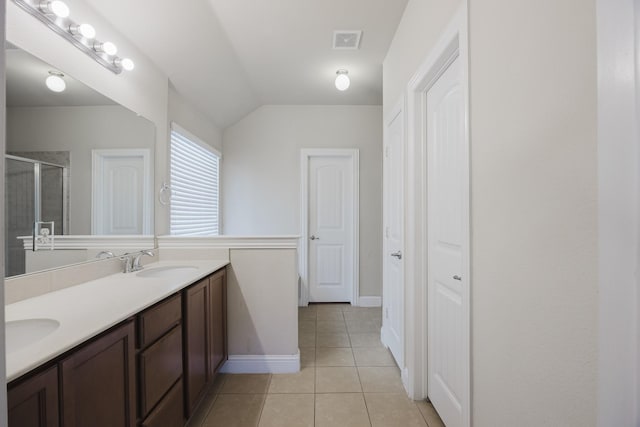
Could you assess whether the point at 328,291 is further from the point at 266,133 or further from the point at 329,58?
the point at 329,58

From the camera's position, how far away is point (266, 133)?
4160 mm

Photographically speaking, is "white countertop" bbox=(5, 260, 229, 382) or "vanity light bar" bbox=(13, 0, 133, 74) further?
"vanity light bar" bbox=(13, 0, 133, 74)

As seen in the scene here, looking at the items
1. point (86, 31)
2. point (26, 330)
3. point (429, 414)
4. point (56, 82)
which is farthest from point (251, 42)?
point (429, 414)

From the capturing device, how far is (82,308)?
126 centimetres

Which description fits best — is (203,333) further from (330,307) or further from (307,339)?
(330,307)

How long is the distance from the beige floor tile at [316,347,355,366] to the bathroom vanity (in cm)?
89

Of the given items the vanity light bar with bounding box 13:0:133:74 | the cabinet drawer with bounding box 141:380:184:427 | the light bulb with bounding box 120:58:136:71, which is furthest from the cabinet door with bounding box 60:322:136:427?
the light bulb with bounding box 120:58:136:71

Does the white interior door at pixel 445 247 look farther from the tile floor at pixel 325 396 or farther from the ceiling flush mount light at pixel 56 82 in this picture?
the ceiling flush mount light at pixel 56 82

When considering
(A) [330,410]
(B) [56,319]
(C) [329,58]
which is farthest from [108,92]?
(A) [330,410]

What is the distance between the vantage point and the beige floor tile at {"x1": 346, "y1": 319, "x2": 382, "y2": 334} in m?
3.23

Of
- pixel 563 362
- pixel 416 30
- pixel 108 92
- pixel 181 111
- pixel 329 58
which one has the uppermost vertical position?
pixel 329 58

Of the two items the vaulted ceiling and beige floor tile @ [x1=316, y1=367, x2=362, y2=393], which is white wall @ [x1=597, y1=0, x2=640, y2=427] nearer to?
beige floor tile @ [x1=316, y1=367, x2=362, y2=393]

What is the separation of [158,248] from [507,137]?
2.36 metres

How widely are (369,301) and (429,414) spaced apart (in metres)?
2.18
